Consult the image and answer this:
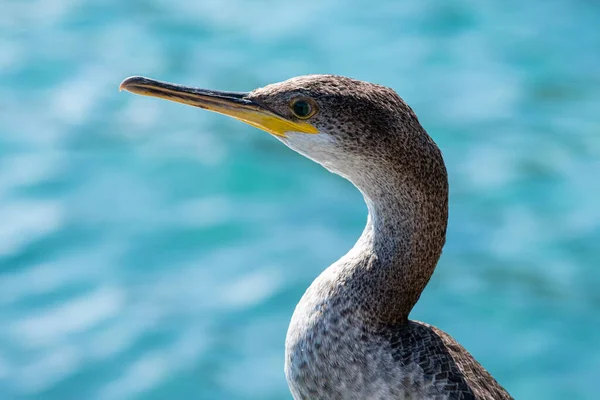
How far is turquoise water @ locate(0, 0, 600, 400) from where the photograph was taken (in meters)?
5.27

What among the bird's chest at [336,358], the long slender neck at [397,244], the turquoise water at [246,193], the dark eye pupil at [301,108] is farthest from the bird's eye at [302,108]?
the turquoise water at [246,193]

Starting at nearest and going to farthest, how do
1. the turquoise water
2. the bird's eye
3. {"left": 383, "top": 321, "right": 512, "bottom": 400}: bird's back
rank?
{"left": 383, "top": 321, "right": 512, "bottom": 400}: bird's back < the bird's eye < the turquoise water

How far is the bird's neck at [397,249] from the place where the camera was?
2.70 meters

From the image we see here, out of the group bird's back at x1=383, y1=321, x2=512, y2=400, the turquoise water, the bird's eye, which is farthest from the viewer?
the turquoise water

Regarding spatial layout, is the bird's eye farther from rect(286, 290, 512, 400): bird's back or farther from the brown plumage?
rect(286, 290, 512, 400): bird's back

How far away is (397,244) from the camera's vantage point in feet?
9.01

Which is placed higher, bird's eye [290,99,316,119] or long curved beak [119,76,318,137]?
long curved beak [119,76,318,137]

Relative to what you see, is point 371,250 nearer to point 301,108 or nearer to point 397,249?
point 397,249

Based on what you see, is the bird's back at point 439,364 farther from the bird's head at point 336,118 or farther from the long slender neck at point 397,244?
the bird's head at point 336,118

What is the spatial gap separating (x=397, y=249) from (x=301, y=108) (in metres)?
0.42

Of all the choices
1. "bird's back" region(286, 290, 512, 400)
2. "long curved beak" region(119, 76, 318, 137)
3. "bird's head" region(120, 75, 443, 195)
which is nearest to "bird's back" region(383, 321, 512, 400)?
"bird's back" region(286, 290, 512, 400)

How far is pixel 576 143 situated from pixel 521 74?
0.66m

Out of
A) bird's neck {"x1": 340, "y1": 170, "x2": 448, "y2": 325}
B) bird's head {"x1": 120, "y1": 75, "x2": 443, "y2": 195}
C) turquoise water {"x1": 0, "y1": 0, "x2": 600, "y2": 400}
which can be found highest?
turquoise water {"x1": 0, "y1": 0, "x2": 600, "y2": 400}

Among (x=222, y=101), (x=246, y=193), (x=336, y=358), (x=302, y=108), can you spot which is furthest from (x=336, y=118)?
(x=246, y=193)
